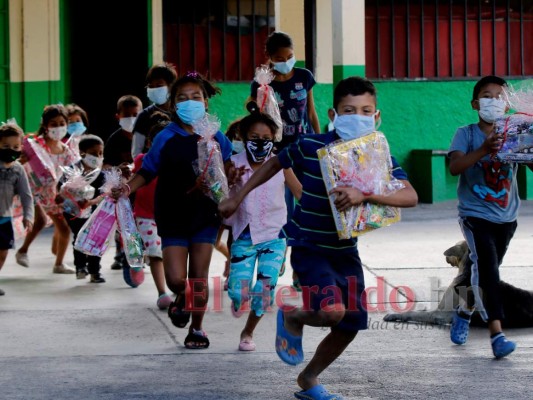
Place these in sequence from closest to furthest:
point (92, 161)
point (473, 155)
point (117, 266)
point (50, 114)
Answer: point (473, 155)
point (92, 161)
point (117, 266)
point (50, 114)

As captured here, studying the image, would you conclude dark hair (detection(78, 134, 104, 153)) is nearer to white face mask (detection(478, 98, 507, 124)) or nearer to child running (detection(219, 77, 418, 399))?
white face mask (detection(478, 98, 507, 124))

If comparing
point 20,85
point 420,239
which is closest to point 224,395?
point 420,239

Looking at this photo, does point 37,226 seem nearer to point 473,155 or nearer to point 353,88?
point 473,155

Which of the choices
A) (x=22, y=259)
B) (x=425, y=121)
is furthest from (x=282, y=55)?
(x=425, y=121)

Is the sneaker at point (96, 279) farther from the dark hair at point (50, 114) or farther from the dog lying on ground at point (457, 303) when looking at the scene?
the dog lying on ground at point (457, 303)

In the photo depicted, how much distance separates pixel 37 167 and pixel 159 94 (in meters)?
2.46

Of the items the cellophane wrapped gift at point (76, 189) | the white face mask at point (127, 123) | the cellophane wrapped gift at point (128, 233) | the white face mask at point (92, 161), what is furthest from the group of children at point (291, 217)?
the white face mask at point (92, 161)

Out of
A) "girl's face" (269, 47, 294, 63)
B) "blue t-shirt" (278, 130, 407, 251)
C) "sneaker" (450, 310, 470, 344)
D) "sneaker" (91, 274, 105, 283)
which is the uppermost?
"girl's face" (269, 47, 294, 63)

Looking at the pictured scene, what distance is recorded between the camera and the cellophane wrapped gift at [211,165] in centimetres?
669

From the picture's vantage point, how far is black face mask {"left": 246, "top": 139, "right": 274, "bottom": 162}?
690cm

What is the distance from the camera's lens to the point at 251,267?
686 cm

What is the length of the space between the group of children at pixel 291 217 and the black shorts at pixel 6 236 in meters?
1.70

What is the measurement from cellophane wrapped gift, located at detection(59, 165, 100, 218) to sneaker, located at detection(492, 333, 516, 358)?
4016 millimetres

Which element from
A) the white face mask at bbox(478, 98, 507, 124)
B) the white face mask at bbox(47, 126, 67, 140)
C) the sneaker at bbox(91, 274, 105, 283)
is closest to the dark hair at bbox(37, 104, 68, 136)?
the white face mask at bbox(47, 126, 67, 140)
